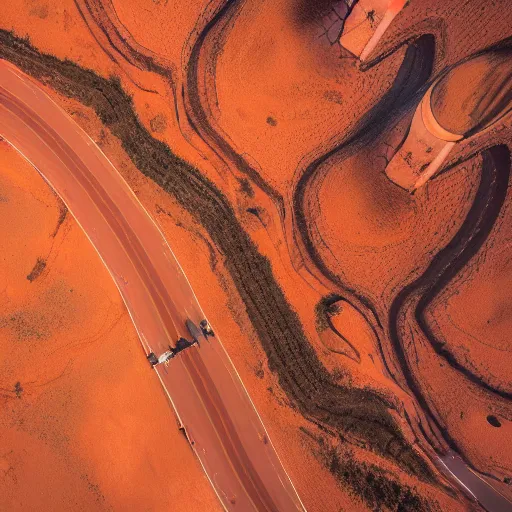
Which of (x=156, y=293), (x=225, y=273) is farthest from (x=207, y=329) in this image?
(x=156, y=293)

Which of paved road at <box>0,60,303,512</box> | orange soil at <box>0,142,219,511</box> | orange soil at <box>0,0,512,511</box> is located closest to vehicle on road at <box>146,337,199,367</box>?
paved road at <box>0,60,303,512</box>

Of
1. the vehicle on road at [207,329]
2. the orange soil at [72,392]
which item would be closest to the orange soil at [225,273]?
the orange soil at [72,392]

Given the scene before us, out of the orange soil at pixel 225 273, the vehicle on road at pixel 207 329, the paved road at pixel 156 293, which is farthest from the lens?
the vehicle on road at pixel 207 329

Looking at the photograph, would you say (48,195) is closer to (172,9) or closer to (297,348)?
(172,9)

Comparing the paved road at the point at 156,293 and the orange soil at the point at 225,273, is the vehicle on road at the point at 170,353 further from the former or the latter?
the orange soil at the point at 225,273

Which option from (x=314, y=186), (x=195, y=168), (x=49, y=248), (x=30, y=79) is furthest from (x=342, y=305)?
(x=30, y=79)

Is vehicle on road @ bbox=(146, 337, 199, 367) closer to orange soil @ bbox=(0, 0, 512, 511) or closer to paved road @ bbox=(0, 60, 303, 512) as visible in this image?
paved road @ bbox=(0, 60, 303, 512)

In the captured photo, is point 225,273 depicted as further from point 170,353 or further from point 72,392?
point 72,392
